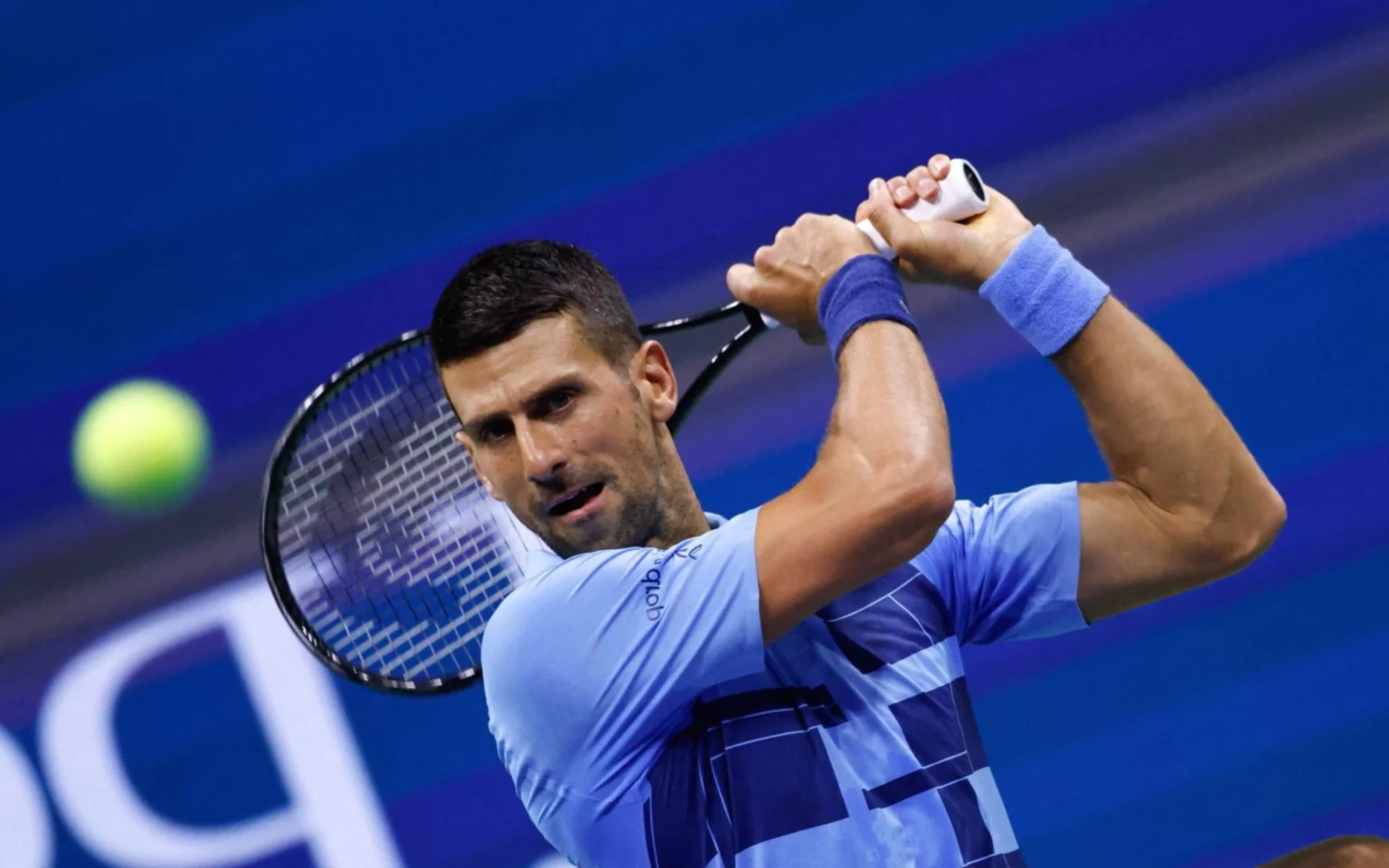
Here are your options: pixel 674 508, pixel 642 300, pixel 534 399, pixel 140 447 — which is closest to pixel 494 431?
pixel 534 399

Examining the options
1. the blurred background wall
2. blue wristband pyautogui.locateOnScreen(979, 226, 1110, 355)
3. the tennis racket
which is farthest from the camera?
the blurred background wall

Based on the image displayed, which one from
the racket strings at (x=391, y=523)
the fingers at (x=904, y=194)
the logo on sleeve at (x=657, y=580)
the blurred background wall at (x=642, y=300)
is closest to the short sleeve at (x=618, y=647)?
the logo on sleeve at (x=657, y=580)

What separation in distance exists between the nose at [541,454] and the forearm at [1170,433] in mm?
625

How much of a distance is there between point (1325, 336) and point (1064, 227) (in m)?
0.56

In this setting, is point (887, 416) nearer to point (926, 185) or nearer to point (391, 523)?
point (926, 185)

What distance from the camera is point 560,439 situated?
1.84 meters

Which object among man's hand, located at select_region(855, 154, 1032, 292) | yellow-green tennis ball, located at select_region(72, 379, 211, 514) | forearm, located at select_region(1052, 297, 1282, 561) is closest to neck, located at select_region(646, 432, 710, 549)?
man's hand, located at select_region(855, 154, 1032, 292)

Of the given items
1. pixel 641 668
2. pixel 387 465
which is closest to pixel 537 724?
pixel 641 668

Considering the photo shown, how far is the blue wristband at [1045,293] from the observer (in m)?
1.88

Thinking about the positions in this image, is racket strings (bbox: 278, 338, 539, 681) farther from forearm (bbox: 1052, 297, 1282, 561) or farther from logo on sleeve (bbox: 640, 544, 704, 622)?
forearm (bbox: 1052, 297, 1282, 561)

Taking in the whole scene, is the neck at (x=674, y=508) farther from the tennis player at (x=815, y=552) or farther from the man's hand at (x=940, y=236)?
the man's hand at (x=940, y=236)

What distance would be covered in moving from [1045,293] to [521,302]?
2.10ft

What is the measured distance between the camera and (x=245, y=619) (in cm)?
316

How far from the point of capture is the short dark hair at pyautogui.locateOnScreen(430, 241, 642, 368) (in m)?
1.91
